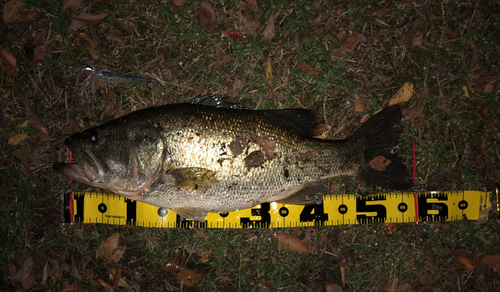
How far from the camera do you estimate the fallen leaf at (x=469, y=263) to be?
142 inches

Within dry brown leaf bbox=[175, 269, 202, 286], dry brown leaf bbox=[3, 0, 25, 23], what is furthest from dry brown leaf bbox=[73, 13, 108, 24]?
dry brown leaf bbox=[175, 269, 202, 286]

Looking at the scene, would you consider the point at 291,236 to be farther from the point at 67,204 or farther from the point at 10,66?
the point at 10,66

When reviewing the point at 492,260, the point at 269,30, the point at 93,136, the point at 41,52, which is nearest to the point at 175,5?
the point at 269,30

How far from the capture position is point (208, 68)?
3.69 meters

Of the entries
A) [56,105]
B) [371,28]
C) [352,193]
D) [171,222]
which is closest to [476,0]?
[371,28]

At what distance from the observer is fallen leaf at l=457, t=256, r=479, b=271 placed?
142 inches

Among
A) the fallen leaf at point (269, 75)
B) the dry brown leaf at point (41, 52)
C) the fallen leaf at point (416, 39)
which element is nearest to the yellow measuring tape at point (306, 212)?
the fallen leaf at point (269, 75)

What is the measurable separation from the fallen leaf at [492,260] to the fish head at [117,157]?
4079 millimetres

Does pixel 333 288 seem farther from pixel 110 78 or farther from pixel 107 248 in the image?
pixel 110 78

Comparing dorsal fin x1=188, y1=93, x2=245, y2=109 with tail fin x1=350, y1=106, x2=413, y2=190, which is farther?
tail fin x1=350, y1=106, x2=413, y2=190

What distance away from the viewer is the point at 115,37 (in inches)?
145

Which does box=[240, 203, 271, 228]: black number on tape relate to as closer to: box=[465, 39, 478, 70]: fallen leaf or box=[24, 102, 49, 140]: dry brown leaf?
box=[24, 102, 49, 140]: dry brown leaf

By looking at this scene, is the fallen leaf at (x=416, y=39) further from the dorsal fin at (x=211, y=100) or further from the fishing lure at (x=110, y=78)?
the fishing lure at (x=110, y=78)

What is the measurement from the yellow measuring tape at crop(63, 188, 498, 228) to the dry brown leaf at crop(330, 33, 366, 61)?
1.82m
